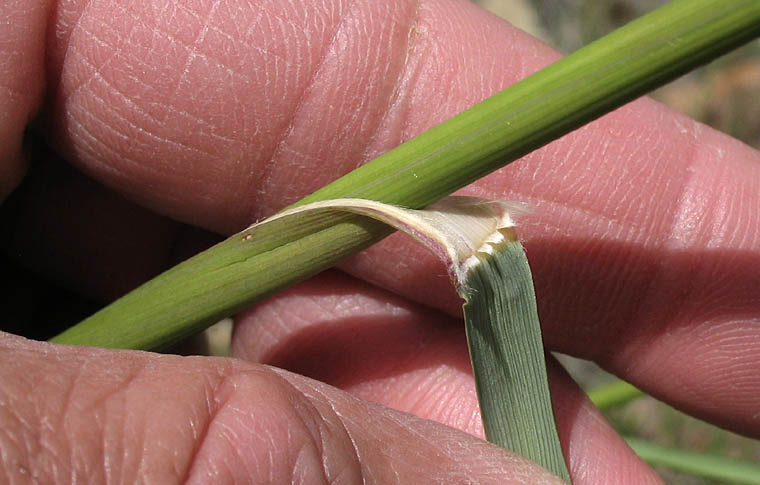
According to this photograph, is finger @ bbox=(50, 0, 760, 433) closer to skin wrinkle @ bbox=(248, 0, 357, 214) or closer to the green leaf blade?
skin wrinkle @ bbox=(248, 0, 357, 214)

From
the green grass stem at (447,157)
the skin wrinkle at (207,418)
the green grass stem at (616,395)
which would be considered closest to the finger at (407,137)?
the green grass stem at (616,395)

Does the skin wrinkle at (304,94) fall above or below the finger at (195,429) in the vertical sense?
above

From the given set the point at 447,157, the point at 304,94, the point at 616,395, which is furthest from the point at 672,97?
the point at 447,157

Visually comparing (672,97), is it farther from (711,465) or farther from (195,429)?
(195,429)

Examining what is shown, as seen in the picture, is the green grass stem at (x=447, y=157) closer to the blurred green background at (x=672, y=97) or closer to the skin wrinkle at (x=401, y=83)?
the skin wrinkle at (x=401, y=83)

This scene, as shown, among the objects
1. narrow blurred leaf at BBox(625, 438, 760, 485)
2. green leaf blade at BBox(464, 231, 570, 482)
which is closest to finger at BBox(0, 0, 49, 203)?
green leaf blade at BBox(464, 231, 570, 482)
